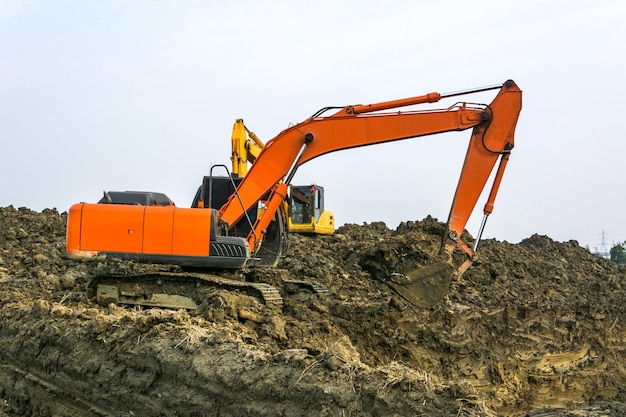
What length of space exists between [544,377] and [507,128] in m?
3.51

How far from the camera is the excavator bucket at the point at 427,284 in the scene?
37.7ft

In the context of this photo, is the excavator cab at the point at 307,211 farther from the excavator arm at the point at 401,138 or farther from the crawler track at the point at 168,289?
the crawler track at the point at 168,289

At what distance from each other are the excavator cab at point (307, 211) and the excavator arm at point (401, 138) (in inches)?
449

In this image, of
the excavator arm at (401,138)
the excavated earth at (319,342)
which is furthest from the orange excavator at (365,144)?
the excavated earth at (319,342)

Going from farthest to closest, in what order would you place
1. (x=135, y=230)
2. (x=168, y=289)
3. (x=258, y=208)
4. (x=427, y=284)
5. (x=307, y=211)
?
(x=307, y=211)
(x=427, y=284)
(x=258, y=208)
(x=168, y=289)
(x=135, y=230)

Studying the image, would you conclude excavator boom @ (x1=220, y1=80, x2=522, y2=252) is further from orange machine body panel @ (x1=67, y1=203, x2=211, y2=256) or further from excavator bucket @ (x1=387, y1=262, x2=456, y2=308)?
orange machine body panel @ (x1=67, y1=203, x2=211, y2=256)

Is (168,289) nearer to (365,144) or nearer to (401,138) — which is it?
(365,144)

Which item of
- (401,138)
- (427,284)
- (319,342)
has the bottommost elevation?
(319,342)

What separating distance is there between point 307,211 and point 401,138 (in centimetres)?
1185

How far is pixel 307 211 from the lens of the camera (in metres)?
22.5

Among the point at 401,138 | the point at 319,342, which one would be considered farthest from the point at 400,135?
the point at 319,342

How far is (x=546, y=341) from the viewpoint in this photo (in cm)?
1158

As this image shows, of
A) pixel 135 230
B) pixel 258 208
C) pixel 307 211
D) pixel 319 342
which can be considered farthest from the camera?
pixel 307 211

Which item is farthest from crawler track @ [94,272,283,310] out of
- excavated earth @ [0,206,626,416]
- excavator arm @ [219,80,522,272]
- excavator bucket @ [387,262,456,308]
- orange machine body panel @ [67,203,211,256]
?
excavator bucket @ [387,262,456,308]
